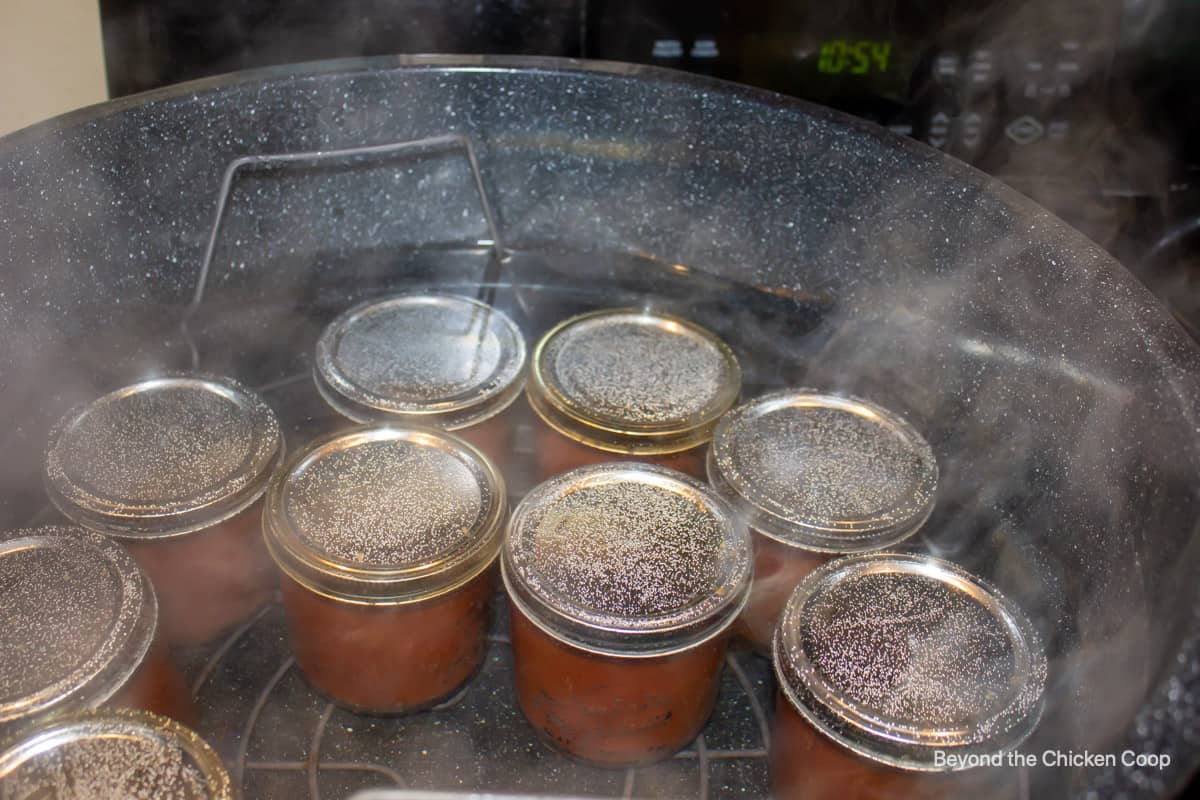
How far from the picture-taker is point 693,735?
0.75 m

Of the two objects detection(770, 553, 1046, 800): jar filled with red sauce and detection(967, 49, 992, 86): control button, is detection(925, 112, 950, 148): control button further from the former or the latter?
detection(770, 553, 1046, 800): jar filled with red sauce

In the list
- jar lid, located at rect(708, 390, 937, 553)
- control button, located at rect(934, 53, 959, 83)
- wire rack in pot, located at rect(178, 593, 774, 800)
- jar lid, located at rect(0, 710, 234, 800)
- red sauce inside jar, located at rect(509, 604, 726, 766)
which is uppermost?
control button, located at rect(934, 53, 959, 83)

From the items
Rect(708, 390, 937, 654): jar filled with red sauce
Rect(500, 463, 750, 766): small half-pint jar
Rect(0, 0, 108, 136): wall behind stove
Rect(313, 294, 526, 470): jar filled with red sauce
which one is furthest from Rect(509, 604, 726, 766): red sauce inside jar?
Rect(0, 0, 108, 136): wall behind stove

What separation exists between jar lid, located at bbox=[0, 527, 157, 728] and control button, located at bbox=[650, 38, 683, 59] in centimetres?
68

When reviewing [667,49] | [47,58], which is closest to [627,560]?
[667,49]

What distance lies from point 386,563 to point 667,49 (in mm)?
599

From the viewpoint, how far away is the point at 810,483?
0.80m

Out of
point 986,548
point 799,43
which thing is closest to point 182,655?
point 986,548

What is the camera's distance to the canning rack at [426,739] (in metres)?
0.73

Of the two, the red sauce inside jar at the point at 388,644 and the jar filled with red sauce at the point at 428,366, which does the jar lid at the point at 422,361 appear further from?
the red sauce inside jar at the point at 388,644

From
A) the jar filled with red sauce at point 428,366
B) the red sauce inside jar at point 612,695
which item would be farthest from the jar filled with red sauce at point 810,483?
the jar filled with red sauce at point 428,366

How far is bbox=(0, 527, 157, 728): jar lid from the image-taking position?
62cm

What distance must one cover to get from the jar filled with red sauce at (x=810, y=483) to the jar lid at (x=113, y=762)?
0.41 metres

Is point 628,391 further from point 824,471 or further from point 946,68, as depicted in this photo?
point 946,68
